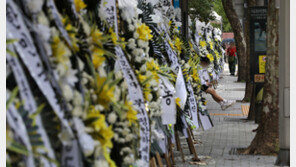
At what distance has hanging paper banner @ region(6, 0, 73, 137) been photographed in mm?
3084

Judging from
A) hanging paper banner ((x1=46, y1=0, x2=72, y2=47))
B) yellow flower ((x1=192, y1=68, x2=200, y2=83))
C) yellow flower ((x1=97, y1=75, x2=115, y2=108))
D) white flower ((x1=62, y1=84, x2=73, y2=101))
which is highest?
hanging paper banner ((x1=46, y1=0, x2=72, y2=47))

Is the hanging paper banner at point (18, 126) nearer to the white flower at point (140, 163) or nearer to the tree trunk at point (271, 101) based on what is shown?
the white flower at point (140, 163)

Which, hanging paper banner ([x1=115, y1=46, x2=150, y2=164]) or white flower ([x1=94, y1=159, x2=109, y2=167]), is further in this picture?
hanging paper banner ([x1=115, y1=46, x2=150, y2=164])

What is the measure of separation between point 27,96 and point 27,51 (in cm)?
25

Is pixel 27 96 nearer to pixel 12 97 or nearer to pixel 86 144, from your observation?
pixel 12 97

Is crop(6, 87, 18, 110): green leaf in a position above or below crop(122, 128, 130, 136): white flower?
above

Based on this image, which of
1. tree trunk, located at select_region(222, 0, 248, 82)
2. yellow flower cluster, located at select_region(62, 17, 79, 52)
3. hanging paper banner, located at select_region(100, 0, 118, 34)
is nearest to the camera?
yellow flower cluster, located at select_region(62, 17, 79, 52)

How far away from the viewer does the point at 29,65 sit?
3.11 metres

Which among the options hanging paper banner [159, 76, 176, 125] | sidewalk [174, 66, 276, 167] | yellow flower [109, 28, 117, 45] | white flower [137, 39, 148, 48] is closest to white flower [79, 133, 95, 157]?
yellow flower [109, 28, 117, 45]

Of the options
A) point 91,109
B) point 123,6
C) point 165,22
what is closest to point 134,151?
point 91,109

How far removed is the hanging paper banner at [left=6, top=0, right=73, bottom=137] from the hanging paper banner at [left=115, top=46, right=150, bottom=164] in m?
1.48

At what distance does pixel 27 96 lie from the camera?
3.03 m

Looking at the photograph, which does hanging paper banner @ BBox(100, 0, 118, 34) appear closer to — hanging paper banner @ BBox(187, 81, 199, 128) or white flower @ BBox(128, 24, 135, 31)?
white flower @ BBox(128, 24, 135, 31)
